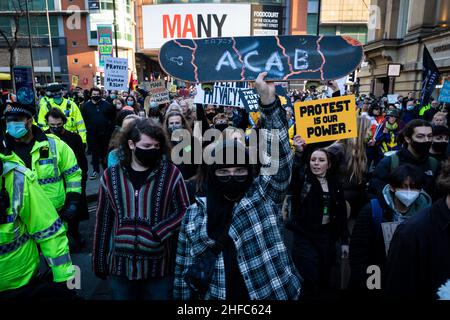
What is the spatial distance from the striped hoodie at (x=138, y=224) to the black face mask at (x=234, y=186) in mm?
561

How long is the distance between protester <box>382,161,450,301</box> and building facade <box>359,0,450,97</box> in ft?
56.5

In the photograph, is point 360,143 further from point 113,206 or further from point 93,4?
point 93,4

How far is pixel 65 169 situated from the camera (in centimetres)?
363

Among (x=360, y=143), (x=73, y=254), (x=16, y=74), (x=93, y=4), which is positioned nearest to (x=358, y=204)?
(x=360, y=143)

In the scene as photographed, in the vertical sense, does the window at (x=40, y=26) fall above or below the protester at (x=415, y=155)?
above

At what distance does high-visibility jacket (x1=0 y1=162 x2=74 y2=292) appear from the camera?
75.2 inches

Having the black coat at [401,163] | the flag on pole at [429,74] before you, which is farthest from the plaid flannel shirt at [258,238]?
the flag on pole at [429,74]

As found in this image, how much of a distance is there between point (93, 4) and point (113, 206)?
4541cm

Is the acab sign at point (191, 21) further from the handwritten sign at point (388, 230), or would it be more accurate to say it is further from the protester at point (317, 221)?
the handwritten sign at point (388, 230)

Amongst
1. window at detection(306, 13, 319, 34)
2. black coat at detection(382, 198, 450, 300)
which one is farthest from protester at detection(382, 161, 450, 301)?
window at detection(306, 13, 319, 34)

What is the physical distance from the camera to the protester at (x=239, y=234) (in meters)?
1.88

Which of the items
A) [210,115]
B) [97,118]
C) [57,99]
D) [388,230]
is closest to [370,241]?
[388,230]

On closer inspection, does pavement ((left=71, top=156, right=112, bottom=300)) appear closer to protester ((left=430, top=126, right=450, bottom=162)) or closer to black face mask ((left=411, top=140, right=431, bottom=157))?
black face mask ((left=411, top=140, right=431, bottom=157))

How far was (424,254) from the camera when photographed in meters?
1.45
